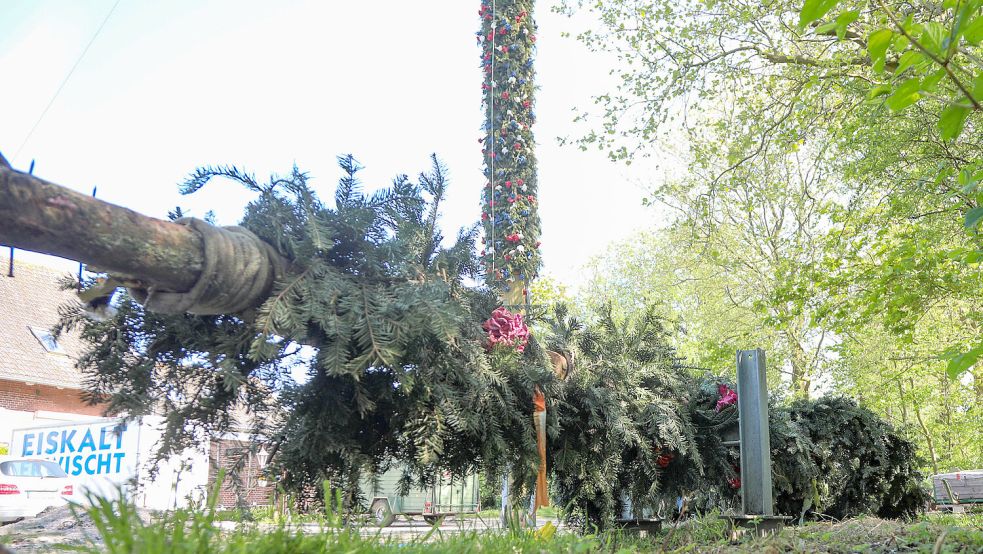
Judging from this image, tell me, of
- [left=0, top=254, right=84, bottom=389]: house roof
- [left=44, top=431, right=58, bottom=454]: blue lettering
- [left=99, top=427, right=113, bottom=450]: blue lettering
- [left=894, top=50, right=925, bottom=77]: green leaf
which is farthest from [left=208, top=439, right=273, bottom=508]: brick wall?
[left=44, top=431, right=58, bottom=454]: blue lettering

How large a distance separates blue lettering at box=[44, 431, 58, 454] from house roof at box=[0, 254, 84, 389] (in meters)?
1.21

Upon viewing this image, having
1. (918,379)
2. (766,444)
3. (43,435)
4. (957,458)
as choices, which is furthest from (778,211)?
(43,435)

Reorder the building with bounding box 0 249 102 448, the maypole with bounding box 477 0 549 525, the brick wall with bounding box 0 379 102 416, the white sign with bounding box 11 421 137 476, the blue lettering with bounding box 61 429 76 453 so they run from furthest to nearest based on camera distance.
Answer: the brick wall with bounding box 0 379 102 416 < the building with bounding box 0 249 102 448 < the blue lettering with bounding box 61 429 76 453 < the white sign with bounding box 11 421 137 476 < the maypole with bounding box 477 0 549 525

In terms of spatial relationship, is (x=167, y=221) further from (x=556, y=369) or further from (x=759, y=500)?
(x=759, y=500)

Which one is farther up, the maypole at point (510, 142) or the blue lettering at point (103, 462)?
the maypole at point (510, 142)

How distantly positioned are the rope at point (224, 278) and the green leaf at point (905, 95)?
2.51 metres

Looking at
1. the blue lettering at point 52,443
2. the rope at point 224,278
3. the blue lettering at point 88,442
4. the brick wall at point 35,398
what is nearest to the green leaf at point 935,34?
the rope at point 224,278

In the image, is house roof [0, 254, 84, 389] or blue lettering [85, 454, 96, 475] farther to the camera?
house roof [0, 254, 84, 389]

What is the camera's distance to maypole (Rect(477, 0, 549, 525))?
6.87 metres

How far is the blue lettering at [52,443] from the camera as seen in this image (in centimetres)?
1786

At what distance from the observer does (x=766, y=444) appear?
17.6ft

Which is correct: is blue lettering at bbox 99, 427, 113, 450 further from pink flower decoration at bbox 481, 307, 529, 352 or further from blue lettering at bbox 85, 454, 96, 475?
pink flower decoration at bbox 481, 307, 529, 352

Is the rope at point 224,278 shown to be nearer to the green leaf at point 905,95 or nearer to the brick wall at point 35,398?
the green leaf at point 905,95

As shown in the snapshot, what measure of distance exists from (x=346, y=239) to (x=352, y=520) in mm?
1351
